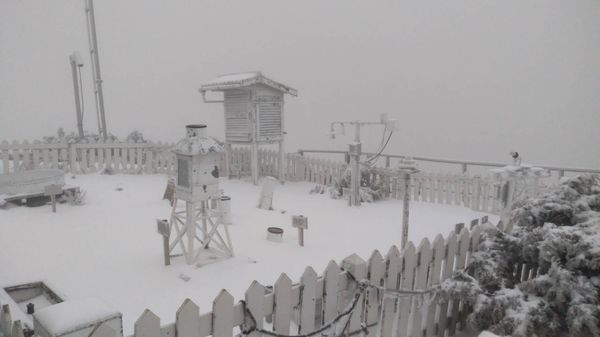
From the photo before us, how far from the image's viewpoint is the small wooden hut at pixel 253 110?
37.5 feet

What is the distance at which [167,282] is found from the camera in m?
4.92

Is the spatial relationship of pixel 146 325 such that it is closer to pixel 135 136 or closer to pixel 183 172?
pixel 183 172

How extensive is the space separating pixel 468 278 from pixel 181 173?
3.91m

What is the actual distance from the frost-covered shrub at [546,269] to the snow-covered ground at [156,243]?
235 cm

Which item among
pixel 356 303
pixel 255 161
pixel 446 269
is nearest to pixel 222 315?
pixel 356 303

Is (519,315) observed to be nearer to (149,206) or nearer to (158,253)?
(158,253)

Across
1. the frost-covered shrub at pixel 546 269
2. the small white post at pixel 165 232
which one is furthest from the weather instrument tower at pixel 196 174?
the frost-covered shrub at pixel 546 269

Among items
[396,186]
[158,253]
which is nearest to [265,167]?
[396,186]

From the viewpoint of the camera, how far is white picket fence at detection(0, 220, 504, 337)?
238 centimetres

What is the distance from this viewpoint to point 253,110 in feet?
37.7

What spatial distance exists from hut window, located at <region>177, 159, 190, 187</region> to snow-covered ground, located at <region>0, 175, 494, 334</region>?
116 centimetres

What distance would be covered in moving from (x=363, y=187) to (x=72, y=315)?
8.45 meters

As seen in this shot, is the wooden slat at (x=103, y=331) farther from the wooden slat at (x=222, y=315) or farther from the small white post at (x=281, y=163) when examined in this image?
the small white post at (x=281, y=163)

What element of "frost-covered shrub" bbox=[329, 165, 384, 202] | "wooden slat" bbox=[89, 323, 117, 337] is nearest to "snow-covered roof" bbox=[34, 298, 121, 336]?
"wooden slat" bbox=[89, 323, 117, 337]
